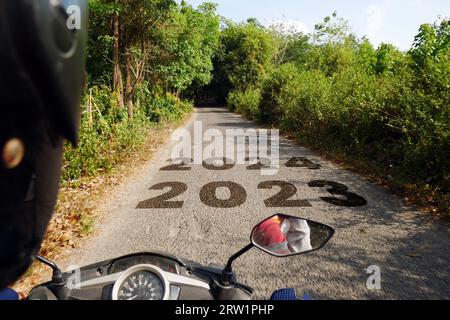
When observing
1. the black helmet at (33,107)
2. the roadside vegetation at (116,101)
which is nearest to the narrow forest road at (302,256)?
the roadside vegetation at (116,101)

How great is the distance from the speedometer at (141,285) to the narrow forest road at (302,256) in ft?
5.78

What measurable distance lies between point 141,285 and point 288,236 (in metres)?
0.69

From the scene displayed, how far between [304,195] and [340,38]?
27183mm

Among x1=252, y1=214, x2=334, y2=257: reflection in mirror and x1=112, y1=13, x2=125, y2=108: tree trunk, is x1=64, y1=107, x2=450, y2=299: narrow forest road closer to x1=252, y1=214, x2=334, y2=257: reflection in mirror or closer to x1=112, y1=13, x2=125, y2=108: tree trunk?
x1=252, y1=214, x2=334, y2=257: reflection in mirror

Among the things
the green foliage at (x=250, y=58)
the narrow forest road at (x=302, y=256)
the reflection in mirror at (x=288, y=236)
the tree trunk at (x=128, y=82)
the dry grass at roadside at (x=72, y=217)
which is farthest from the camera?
the green foliage at (x=250, y=58)

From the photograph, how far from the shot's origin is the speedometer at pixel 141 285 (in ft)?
4.09

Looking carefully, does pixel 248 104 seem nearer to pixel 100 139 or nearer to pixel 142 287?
pixel 100 139

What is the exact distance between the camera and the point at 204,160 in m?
8.22

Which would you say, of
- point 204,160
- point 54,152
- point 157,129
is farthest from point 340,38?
point 54,152

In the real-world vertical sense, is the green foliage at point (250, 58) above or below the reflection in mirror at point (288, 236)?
above

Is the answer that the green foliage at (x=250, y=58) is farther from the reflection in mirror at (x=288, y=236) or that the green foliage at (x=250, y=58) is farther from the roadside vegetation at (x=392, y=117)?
the reflection in mirror at (x=288, y=236)

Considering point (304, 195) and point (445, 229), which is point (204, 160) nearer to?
point (304, 195)

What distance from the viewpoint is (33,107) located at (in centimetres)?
63

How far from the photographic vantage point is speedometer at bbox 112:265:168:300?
1.25 metres
